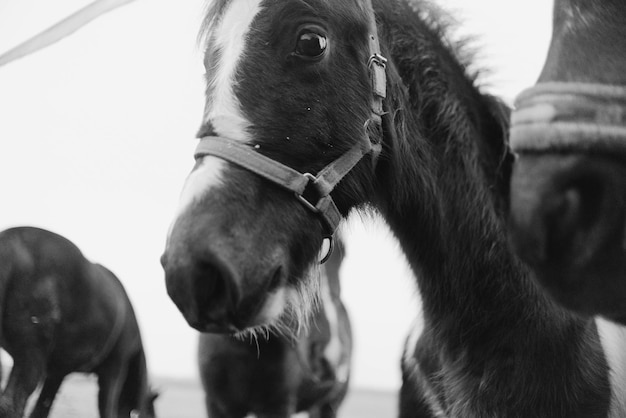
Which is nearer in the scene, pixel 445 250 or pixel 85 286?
pixel 445 250

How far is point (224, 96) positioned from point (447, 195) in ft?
2.64

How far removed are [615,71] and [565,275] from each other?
301 mm

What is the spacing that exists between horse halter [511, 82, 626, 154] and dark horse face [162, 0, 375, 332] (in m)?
0.87

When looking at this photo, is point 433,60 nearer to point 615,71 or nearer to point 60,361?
point 615,71

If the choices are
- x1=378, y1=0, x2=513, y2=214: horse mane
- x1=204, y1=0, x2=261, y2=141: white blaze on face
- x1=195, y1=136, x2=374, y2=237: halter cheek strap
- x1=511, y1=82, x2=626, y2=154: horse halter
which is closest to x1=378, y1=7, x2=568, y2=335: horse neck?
x1=378, y1=0, x2=513, y2=214: horse mane

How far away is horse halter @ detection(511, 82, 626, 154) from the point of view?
84 cm

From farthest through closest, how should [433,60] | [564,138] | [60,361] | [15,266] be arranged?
[60,361]
[15,266]
[433,60]
[564,138]

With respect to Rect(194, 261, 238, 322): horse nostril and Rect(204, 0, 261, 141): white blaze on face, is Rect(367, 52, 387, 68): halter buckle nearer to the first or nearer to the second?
Rect(204, 0, 261, 141): white blaze on face

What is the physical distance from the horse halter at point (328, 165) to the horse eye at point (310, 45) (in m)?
0.20

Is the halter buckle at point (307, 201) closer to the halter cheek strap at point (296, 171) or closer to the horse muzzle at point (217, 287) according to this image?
the halter cheek strap at point (296, 171)

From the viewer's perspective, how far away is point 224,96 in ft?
5.90

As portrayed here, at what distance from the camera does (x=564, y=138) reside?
2.78ft

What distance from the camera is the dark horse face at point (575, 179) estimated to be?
841 millimetres

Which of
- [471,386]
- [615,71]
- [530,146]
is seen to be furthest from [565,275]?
[471,386]
